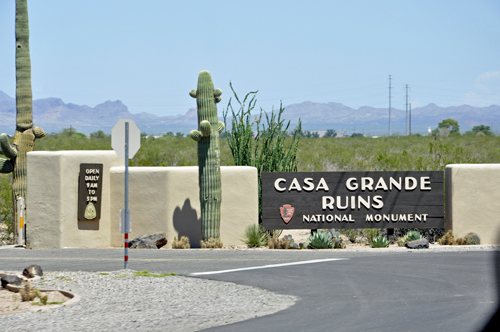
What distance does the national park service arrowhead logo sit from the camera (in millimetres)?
18000

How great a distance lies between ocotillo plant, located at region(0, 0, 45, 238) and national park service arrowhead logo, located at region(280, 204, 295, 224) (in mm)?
8335

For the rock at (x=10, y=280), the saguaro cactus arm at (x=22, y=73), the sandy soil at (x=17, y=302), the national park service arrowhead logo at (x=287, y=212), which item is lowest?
the sandy soil at (x=17, y=302)

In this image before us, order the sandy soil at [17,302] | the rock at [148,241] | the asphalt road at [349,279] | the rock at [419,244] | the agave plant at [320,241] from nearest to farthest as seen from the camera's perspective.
Result: the asphalt road at [349,279] < the sandy soil at [17,302] < the rock at [419,244] < the agave plant at [320,241] < the rock at [148,241]

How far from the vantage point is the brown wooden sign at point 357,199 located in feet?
59.3

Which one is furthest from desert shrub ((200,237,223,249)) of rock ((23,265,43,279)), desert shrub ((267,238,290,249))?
rock ((23,265,43,279))

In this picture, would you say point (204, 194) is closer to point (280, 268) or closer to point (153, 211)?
point (153, 211)

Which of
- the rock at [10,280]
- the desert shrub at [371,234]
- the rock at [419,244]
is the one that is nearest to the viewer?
the rock at [10,280]

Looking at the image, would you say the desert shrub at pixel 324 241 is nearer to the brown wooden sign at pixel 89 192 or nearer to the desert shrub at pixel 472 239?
the desert shrub at pixel 472 239

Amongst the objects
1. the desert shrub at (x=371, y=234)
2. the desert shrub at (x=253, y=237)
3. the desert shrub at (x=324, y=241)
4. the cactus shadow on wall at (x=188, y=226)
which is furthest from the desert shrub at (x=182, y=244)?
the desert shrub at (x=371, y=234)

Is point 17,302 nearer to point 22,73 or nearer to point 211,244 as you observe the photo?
point 211,244

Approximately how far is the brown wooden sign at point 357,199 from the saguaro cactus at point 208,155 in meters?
1.53

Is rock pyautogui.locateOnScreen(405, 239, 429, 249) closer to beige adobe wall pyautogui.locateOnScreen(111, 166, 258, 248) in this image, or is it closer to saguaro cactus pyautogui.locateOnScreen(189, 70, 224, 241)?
beige adobe wall pyautogui.locateOnScreen(111, 166, 258, 248)

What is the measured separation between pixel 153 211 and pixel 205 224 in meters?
1.75

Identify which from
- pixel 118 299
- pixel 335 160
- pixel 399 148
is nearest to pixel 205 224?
pixel 118 299
